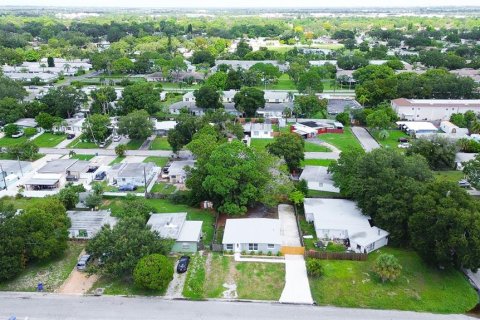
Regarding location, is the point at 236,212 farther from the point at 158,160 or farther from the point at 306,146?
the point at 306,146

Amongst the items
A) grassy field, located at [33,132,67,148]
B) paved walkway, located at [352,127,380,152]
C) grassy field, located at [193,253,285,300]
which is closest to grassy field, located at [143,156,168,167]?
grassy field, located at [33,132,67,148]

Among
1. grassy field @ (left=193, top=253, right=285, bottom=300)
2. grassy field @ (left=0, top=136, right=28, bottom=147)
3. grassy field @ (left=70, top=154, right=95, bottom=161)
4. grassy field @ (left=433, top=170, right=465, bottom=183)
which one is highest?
grassy field @ (left=0, top=136, right=28, bottom=147)

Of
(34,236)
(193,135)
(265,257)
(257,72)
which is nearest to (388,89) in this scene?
(257,72)

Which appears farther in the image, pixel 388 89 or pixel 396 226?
pixel 388 89

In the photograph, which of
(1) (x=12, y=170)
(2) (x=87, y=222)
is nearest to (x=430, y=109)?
(2) (x=87, y=222)

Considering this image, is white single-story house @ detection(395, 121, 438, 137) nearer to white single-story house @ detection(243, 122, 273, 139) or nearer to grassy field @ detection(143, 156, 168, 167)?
white single-story house @ detection(243, 122, 273, 139)

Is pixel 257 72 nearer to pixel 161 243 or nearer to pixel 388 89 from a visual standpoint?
pixel 388 89
